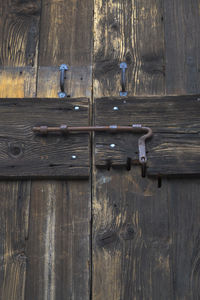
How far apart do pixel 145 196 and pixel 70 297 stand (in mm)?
466

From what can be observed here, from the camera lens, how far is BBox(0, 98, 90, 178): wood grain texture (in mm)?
1591

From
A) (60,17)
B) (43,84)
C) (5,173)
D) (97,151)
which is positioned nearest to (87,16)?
(60,17)

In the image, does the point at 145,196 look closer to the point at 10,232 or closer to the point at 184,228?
the point at 184,228

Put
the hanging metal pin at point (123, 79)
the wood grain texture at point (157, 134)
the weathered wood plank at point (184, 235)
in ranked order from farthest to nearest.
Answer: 1. the hanging metal pin at point (123, 79)
2. the wood grain texture at point (157, 134)
3. the weathered wood plank at point (184, 235)

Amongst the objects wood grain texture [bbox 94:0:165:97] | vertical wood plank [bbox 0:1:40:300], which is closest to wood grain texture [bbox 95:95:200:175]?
wood grain texture [bbox 94:0:165:97]

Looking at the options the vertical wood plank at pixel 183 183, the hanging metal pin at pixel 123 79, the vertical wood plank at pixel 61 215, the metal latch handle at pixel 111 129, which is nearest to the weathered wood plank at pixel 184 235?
the vertical wood plank at pixel 183 183

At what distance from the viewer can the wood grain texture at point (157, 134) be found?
158 cm

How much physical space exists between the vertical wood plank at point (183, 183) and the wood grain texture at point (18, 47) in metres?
0.61

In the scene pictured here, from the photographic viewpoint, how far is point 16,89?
179cm

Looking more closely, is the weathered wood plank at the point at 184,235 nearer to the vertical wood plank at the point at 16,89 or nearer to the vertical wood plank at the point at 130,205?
the vertical wood plank at the point at 130,205

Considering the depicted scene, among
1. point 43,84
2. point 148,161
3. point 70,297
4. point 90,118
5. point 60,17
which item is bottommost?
point 70,297

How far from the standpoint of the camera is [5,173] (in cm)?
159

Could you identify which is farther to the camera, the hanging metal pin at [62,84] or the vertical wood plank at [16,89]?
the hanging metal pin at [62,84]

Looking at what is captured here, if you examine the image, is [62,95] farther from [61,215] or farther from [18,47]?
[61,215]
